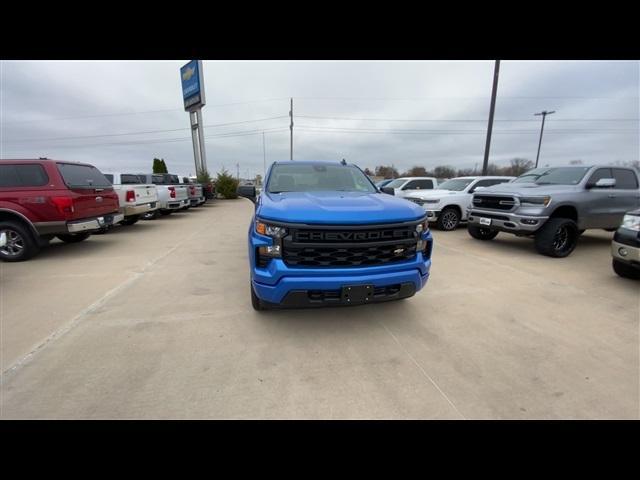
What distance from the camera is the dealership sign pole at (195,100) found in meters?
25.5

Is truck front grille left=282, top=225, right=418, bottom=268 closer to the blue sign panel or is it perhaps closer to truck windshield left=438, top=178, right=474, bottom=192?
truck windshield left=438, top=178, right=474, bottom=192

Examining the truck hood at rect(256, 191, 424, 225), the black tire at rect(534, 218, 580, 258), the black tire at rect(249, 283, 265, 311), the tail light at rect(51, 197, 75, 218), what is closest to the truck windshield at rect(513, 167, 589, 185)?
the black tire at rect(534, 218, 580, 258)

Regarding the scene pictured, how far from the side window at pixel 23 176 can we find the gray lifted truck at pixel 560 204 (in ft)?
29.5

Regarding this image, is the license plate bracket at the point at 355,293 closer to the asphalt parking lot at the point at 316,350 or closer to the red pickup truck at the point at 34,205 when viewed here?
the asphalt parking lot at the point at 316,350

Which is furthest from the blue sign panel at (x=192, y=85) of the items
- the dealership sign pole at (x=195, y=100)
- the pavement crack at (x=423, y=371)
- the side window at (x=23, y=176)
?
the pavement crack at (x=423, y=371)

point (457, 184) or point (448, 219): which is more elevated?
point (457, 184)

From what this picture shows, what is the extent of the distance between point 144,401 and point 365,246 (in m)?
2.02

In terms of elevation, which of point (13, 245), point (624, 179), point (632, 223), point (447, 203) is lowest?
point (13, 245)

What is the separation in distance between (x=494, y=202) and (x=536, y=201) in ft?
2.66

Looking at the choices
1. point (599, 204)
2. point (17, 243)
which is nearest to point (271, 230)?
point (17, 243)

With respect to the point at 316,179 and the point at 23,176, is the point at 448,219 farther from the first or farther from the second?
the point at 23,176

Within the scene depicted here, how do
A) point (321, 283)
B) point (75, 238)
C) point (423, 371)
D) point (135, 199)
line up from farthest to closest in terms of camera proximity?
point (135, 199), point (75, 238), point (321, 283), point (423, 371)

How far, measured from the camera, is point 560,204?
5535 millimetres
